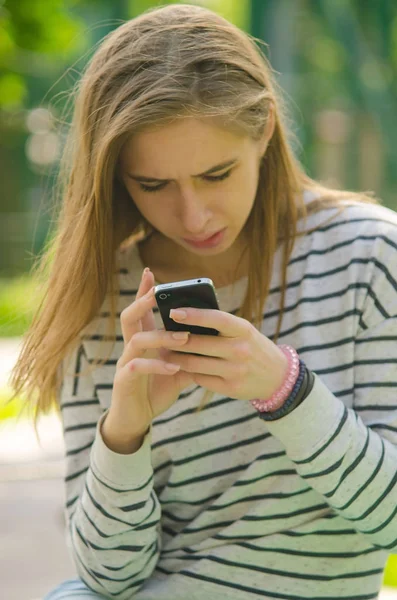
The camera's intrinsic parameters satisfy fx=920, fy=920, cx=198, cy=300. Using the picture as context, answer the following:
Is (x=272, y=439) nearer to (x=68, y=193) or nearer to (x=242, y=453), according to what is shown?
(x=242, y=453)

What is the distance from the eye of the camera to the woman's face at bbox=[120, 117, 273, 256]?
6.00ft

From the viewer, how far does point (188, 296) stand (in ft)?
5.24

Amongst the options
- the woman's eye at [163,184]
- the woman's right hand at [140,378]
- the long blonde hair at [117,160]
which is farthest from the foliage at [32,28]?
the woman's right hand at [140,378]

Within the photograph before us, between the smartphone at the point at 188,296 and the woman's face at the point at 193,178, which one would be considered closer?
the smartphone at the point at 188,296

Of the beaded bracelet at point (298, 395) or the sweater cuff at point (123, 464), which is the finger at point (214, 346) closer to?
the beaded bracelet at point (298, 395)

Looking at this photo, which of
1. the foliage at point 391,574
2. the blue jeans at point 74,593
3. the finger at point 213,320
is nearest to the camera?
the finger at point 213,320

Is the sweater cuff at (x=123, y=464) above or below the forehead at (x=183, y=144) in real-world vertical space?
below

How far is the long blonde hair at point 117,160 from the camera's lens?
6.01 feet

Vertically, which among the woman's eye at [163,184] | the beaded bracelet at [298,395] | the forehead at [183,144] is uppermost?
the forehead at [183,144]

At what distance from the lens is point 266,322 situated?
2029mm

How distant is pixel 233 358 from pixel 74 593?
702mm

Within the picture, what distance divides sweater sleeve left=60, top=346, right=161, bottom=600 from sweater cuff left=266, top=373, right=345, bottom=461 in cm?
30

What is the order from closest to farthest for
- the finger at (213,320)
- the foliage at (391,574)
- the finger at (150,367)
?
the finger at (213,320) < the finger at (150,367) < the foliage at (391,574)

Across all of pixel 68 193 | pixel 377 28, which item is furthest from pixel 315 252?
pixel 377 28
